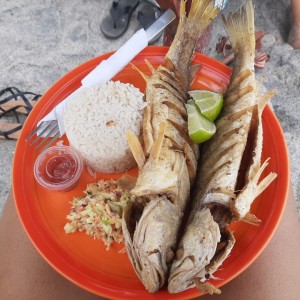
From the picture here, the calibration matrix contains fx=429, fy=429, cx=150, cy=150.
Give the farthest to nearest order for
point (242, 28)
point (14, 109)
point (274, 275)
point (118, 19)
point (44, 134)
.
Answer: point (118, 19) < point (14, 109) < point (44, 134) < point (242, 28) < point (274, 275)

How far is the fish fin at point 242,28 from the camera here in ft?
A: 6.79

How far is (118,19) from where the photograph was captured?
3.38m

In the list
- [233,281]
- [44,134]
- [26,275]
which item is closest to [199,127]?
[233,281]

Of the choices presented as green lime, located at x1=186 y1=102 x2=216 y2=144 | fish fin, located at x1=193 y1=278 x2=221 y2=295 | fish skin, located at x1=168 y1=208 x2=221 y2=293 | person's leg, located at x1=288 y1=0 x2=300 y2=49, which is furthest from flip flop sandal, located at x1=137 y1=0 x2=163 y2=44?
fish fin, located at x1=193 y1=278 x2=221 y2=295

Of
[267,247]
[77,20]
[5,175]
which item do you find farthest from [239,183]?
[77,20]

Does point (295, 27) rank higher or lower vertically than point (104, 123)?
higher

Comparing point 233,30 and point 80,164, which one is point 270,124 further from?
point 80,164

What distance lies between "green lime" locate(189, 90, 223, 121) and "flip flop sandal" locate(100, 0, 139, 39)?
5.09 feet

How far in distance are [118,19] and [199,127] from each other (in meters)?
1.82

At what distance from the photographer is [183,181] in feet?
5.90

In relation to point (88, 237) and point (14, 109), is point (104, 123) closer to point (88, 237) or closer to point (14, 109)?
point (88, 237)

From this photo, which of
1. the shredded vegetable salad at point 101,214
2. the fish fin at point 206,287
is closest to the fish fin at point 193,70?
the shredded vegetable salad at point 101,214

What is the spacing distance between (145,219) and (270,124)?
3.02ft

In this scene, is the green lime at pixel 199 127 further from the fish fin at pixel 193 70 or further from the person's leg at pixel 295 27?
the person's leg at pixel 295 27
